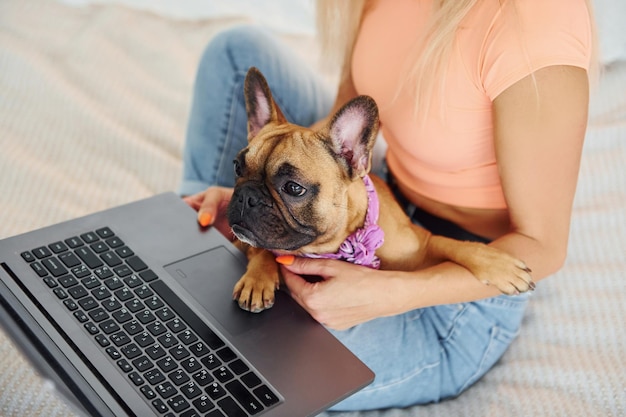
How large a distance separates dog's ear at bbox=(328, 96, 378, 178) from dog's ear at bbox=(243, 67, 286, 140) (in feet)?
0.44

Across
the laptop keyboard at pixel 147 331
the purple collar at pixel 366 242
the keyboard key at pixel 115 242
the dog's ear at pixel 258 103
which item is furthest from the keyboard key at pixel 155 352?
the dog's ear at pixel 258 103

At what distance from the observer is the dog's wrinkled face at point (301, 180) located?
0.94m

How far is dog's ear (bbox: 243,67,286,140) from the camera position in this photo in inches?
40.4

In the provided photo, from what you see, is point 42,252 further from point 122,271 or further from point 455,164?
point 455,164

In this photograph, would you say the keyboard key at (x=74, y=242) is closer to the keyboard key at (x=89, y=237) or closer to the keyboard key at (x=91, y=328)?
the keyboard key at (x=89, y=237)

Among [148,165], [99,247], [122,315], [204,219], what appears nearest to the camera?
[122,315]

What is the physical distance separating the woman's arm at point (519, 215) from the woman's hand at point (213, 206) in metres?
0.15

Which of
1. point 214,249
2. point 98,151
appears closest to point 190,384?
point 214,249

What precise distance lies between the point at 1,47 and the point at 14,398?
3.58 ft

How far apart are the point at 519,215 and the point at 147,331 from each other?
0.57 m

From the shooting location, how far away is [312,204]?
3.13 feet

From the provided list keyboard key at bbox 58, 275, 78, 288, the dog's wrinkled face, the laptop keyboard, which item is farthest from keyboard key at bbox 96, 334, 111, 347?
the dog's wrinkled face

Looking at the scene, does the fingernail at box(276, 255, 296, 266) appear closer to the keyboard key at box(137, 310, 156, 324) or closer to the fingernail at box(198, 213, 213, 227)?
the fingernail at box(198, 213, 213, 227)

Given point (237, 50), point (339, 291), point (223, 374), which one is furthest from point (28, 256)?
point (237, 50)
